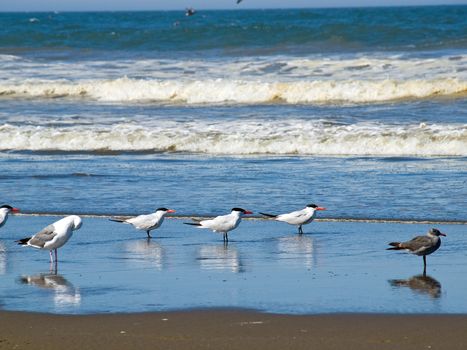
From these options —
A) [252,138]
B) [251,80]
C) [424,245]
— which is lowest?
[424,245]

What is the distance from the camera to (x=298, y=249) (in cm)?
976

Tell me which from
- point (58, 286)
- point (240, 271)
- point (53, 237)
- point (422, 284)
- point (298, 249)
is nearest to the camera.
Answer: point (422, 284)

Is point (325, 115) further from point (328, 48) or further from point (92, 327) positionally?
point (328, 48)

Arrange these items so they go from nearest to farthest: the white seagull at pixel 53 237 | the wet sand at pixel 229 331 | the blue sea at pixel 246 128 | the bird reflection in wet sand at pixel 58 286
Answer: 1. the wet sand at pixel 229 331
2. the bird reflection in wet sand at pixel 58 286
3. the white seagull at pixel 53 237
4. the blue sea at pixel 246 128

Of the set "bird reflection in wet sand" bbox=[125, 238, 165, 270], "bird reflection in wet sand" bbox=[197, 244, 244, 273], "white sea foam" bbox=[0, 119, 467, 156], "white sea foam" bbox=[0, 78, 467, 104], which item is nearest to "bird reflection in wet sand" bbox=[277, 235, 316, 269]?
"bird reflection in wet sand" bbox=[197, 244, 244, 273]

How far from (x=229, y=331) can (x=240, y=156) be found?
33.7ft

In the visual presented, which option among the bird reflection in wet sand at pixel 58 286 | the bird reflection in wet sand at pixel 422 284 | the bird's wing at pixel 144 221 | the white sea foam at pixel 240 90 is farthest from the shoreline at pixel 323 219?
the white sea foam at pixel 240 90

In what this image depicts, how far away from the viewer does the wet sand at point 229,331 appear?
6.34m

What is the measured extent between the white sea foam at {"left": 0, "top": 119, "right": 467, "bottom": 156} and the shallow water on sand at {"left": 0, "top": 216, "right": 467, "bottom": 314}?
229 inches

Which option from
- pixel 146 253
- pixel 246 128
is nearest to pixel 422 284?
pixel 146 253

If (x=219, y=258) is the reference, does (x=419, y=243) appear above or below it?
above

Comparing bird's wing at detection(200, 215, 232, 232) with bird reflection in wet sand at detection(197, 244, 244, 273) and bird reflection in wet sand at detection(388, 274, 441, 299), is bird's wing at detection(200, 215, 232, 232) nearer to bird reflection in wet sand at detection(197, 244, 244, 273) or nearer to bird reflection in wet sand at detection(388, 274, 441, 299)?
bird reflection in wet sand at detection(197, 244, 244, 273)

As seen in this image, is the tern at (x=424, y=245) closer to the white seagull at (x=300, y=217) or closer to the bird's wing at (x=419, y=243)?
the bird's wing at (x=419, y=243)

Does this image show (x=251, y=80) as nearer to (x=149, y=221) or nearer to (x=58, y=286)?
(x=149, y=221)
